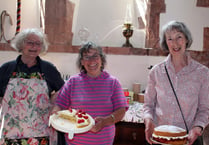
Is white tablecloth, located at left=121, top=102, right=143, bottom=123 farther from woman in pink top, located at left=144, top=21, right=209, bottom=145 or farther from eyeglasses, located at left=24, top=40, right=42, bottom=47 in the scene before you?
eyeglasses, located at left=24, top=40, right=42, bottom=47

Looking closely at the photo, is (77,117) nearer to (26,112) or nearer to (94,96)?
(94,96)

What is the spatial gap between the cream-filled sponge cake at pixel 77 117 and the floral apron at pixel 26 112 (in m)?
0.21

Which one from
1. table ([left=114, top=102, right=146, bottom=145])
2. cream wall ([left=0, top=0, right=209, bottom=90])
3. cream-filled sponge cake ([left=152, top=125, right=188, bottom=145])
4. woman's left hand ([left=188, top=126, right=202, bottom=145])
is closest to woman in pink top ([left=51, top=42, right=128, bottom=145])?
cream-filled sponge cake ([left=152, top=125, right=188, bottom=145])

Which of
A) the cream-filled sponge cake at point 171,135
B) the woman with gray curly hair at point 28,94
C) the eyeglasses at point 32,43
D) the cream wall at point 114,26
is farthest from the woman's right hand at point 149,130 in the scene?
the cream wall at point 114,26

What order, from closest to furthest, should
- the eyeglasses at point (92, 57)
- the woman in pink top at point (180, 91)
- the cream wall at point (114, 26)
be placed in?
the woman in pink top at point (180, 91) → the eyeglasses at point (92, 57) → the cream wall at point (114, 26)

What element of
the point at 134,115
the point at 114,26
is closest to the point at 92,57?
the point at 134,115

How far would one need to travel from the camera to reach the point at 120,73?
2396mm

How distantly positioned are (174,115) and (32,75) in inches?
34.5

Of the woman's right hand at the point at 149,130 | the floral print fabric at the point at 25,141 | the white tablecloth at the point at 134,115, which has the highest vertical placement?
the woman's right hand at the point at 149,130

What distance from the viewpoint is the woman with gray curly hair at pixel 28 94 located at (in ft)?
4.33

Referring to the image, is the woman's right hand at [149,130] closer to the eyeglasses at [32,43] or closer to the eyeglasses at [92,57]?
the eyeglasses at [92,57]

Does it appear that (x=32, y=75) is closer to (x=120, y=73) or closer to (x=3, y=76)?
(x=3, y=76)

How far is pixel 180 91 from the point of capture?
3.92 feet

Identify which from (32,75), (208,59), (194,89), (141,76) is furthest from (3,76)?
(208,59)
